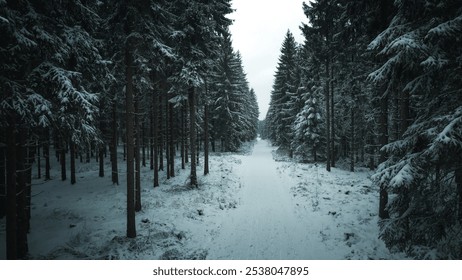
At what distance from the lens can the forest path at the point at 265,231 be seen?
8766 mm

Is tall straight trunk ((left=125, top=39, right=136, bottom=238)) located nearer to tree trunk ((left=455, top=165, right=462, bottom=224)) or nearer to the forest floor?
the forest floor

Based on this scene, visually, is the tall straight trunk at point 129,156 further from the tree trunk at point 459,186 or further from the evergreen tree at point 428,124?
the tree trunk at point 459,186

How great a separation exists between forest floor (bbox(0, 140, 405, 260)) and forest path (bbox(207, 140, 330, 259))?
0.04 metres

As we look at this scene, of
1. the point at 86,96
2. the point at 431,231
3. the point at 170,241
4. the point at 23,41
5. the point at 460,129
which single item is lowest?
the point at 170,241

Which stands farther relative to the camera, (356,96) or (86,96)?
(356,96)

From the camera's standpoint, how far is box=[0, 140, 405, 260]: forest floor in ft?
28.8

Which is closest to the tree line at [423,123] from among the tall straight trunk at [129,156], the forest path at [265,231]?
the forest path at [265,231]

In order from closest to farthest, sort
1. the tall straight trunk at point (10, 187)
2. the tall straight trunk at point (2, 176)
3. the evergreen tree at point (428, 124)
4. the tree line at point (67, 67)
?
the evergreen tree at point (428, 124) → the tree line at point (67, 67) → the tall straight trunk at point (10, 187) → the tall straight trunk at point (2, 176)

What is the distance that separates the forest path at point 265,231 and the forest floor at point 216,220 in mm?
40

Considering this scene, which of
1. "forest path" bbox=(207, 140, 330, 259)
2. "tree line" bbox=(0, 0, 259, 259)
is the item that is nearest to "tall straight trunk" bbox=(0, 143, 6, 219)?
"tree line" bbox=(0, 0, 259, 259)
